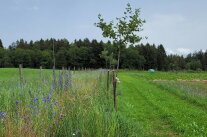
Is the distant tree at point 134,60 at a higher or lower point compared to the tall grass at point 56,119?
higher

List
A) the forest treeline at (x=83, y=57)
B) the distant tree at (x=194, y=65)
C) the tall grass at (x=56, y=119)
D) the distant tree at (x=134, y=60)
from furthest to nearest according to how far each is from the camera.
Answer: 1. the distant tree at (x=194, y=65)
2. the distant tree at (x=134, y=60)
3. the forest treeline at (x=83, y=57)
4. the tall grass at (x=56, y=119)

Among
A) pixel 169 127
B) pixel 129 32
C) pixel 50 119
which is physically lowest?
pixel 169 127

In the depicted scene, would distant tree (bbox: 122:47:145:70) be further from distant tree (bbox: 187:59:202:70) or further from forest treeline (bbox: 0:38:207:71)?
distant tree (bbox: 187:59:202:70)

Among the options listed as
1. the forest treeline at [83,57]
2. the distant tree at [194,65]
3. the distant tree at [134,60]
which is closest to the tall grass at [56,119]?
the forest treeline at [83,57]

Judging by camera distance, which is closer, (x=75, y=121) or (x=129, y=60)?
(x=75, y=121)

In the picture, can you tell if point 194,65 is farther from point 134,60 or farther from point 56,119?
point 56,119

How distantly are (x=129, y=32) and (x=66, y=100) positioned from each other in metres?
23.7

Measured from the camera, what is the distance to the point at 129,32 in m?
33.1

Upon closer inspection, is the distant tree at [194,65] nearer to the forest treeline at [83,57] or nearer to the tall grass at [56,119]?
the forest treeline at [83,57]

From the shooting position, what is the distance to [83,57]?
137 metres

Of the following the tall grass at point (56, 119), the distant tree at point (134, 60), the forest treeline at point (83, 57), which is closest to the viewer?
the tall grass at point (56, 119)

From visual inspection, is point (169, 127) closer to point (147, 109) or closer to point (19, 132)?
point (147, 109)

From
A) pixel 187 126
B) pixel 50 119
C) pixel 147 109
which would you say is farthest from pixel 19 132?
pixel 147 109

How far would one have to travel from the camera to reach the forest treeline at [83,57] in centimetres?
11975
